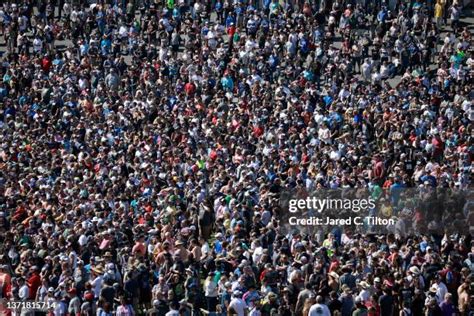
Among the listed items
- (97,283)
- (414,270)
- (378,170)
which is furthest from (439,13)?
(97,283)

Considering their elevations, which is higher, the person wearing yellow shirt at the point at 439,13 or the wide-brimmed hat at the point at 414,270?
the person wearing yellow shirt at the point at 439,13

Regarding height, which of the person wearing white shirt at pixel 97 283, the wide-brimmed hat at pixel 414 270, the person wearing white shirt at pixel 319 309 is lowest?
the person wearing white shirt at pixel 97 283

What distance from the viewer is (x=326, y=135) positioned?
35.6 metres

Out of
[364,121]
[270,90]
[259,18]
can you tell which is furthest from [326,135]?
[259,18]

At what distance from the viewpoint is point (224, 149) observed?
35188 millimetres

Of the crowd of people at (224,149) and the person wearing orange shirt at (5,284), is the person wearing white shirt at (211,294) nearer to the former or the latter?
the crowd of people at (224,149)

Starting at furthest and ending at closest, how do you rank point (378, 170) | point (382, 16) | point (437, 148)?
point (382, 16), point (437, 148), point (378, 170)

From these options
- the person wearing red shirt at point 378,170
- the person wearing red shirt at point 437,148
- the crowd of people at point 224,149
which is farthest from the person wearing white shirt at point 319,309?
the person wearing red shirt at point 437,148

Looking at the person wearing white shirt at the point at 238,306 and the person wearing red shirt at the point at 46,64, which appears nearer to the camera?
the person wearing white shirt at the point at 238,306

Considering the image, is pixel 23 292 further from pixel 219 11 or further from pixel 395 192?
pixel 219 11

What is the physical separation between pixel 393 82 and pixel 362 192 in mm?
10277

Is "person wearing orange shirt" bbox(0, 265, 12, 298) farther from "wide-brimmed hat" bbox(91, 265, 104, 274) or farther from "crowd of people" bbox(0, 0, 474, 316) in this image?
"wide-brimmed hat" bbox(91, 265, 104, 274)

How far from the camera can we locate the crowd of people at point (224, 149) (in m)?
26.3

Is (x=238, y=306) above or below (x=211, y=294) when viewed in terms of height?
above
